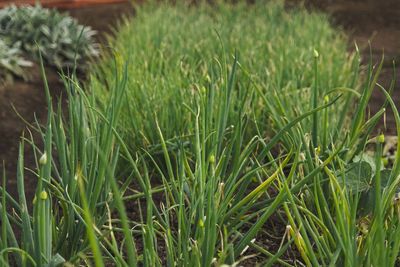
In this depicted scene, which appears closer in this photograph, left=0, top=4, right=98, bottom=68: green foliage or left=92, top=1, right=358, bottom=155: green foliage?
left=92, top=1, right=358, bottom=155: green foliage

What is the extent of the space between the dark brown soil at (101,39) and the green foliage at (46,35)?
7.8 inches

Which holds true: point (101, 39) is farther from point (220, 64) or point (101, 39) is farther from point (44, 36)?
point (220, 64)

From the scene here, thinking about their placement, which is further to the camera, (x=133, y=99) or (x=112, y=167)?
(x=133, y=99)

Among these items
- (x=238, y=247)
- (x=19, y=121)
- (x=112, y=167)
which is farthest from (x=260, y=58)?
(x=238, y=247)

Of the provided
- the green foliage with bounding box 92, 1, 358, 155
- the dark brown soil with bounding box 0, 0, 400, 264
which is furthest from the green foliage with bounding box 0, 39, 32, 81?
the green foliage with bounding box 92, 1, 358, 155

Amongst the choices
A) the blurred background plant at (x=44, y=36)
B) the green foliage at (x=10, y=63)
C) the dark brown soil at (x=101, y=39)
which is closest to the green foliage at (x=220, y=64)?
the dark brown soil at (x=101, y=39)

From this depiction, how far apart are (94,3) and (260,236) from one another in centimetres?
569

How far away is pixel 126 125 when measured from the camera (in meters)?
2.13

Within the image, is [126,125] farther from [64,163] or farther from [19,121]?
[19,121]

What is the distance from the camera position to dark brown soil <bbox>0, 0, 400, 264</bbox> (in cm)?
266

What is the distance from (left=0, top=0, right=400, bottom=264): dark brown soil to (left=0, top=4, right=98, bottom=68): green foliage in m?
0.20

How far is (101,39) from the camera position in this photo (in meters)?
5.16

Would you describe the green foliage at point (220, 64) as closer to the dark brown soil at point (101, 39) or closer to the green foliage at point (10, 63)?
the dark brown soil at point (101, 39)

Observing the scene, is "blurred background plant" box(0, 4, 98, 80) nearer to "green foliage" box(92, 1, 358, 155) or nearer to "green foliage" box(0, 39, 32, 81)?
"green foliage" box(0, 39, 32, 81)
